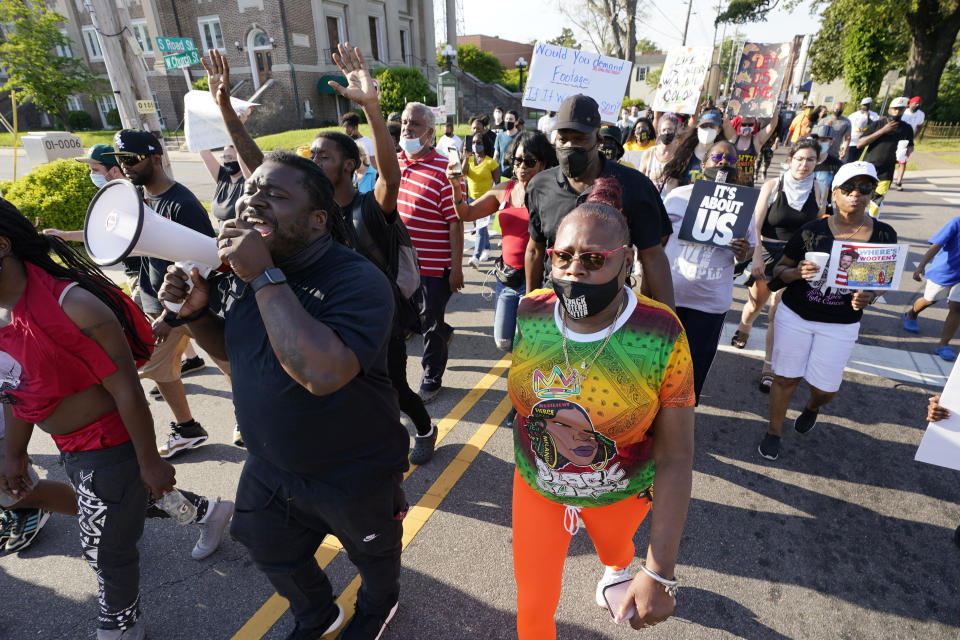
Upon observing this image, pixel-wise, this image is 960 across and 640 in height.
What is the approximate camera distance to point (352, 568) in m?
2.82

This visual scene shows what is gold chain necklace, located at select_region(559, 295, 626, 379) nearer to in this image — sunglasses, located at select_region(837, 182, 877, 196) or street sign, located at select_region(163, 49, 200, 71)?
sunglasses, located at select_region(837, 182, 877, 196)

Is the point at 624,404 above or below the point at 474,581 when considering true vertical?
above

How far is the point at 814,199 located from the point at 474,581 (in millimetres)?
4461

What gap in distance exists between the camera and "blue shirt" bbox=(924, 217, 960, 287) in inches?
187

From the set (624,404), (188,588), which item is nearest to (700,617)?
(624,404)

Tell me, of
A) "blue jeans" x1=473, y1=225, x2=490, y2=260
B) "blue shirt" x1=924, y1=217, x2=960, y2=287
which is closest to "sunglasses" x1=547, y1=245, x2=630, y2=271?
"blue shirt" x1=924, y1=217, x2=960, y2=287

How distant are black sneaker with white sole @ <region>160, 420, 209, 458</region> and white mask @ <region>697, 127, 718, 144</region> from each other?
6421 mm

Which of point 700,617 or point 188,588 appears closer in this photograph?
point 700,617

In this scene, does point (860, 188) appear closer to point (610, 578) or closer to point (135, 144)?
point (610, 578)

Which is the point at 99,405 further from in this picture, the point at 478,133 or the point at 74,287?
the point at 478,133

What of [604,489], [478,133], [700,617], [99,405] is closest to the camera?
[604,489]

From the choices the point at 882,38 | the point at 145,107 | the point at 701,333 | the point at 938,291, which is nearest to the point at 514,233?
the point at 701,333

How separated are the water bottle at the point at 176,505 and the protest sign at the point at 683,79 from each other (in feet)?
23.8

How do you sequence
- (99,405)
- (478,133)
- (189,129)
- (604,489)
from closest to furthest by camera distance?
(604,489) < (99,405) < (189,129) < (478,133)
